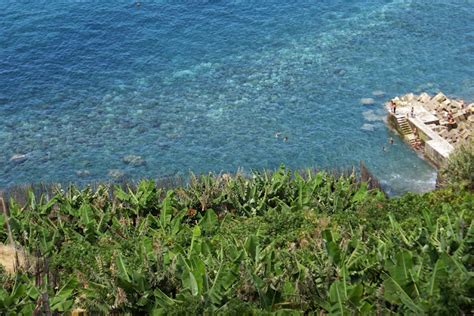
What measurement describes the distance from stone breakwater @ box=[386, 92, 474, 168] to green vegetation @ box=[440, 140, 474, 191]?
6384mm

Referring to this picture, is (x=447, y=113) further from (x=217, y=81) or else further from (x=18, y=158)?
(x=18, y=158)

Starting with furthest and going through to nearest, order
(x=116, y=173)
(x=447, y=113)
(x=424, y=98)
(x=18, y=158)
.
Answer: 1. (x=424, y=98)
2. (x=447, y=113)
3. (x=18, y=158)
4. (x=116, y=173)

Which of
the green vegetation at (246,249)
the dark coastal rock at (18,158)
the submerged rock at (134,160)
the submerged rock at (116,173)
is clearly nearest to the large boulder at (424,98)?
the green vegetation at (246,249)

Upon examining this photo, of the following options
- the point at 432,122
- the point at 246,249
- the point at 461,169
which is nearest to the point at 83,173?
the point at 246,249

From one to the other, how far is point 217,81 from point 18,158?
12855 mm

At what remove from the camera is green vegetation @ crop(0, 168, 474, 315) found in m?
14.9

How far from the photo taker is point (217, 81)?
41.0 meters

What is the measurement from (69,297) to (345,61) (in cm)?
2924

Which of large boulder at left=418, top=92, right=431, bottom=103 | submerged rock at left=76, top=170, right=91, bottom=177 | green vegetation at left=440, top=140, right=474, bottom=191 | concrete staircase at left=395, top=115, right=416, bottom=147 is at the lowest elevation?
submerged rock at left=76, top=170, right=91, bottom=177

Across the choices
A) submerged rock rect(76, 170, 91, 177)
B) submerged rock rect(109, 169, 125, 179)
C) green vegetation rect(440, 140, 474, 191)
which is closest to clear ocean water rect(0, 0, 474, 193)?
submerged rock rect(76, 170, 91, 177)

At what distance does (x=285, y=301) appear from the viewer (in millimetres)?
15523

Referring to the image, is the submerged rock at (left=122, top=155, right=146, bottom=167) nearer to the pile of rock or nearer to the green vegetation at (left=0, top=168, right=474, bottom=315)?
the green vegetation at (left=0, top=168, right=474, bottom=315)

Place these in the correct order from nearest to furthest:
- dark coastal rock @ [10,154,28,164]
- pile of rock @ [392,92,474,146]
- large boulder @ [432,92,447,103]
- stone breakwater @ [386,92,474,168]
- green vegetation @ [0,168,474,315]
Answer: green vegetation @ [0,168,474,315], stone breakwater @ [386,92,474,168], pile of rock @ [392,92,474,146], dark coastal rock @ [10,154,28,164], large boulder @ [432,92,447,103]

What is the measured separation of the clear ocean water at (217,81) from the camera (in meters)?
33.8
